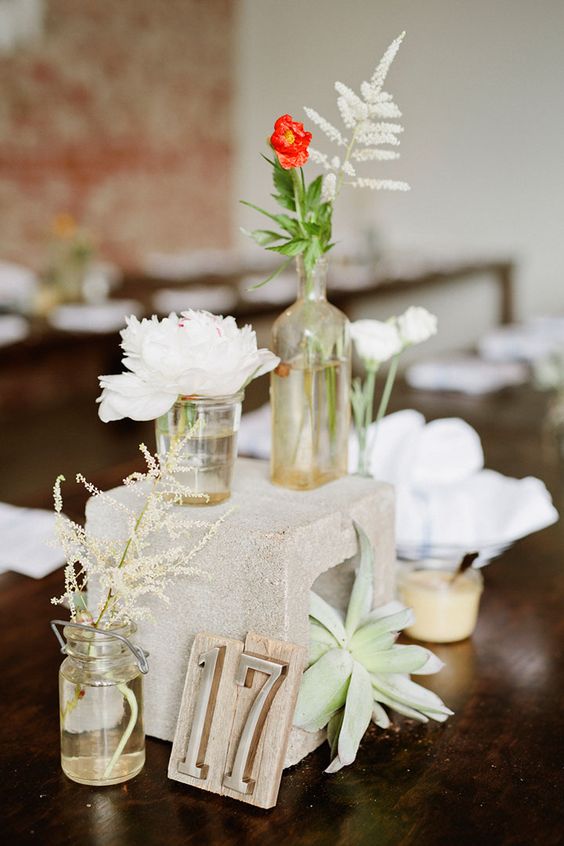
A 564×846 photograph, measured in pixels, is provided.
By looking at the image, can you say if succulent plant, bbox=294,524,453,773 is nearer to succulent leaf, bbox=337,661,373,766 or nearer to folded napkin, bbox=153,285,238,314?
succulent leaf, bbox=337,661,373,766

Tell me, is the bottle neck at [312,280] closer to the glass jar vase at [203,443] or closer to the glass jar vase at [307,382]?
the glass jar vase at [307,382]

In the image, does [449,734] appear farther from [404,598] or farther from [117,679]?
[117,679]

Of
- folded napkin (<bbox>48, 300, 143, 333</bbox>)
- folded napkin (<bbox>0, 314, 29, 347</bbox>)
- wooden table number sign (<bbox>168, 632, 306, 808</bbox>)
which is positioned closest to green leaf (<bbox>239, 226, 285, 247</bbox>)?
wooden table number sign (<bbox>168, 632, 306, 808</bbox>)

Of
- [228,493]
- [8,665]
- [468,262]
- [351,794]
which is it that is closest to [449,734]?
[351,794]

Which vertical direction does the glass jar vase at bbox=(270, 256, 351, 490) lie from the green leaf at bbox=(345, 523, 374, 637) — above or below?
above

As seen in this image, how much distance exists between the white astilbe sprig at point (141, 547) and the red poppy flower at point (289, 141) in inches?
11.2

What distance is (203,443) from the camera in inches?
38.7

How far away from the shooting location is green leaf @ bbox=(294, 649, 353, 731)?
37.2 inches

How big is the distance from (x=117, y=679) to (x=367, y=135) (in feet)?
1.98

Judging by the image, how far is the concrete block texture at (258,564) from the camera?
0.93 metres

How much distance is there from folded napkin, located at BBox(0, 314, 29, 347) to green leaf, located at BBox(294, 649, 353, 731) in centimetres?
246

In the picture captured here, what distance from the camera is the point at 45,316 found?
12.3ft

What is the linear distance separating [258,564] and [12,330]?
2.65 meters

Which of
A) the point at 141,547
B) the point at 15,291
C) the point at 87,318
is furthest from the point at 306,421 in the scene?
the point at 15,291
